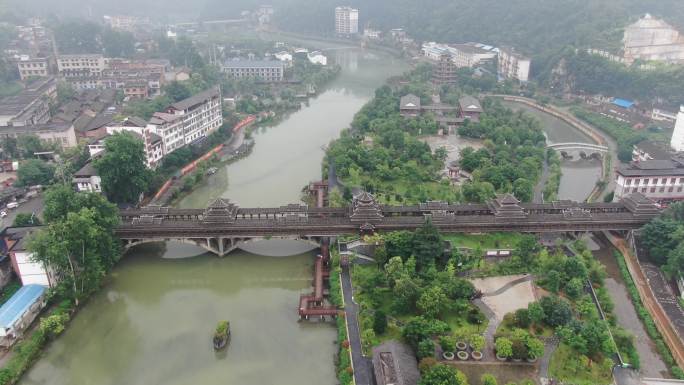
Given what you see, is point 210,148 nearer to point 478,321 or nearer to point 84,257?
point 84,257

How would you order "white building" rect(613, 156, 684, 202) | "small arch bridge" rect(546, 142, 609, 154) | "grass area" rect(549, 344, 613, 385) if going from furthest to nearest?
"small arch bridge" rect(546, 142, 609, 154) < "white building" rect(613, 156, 684, 202) < "grass area" rect(549, 344, 613, 385)

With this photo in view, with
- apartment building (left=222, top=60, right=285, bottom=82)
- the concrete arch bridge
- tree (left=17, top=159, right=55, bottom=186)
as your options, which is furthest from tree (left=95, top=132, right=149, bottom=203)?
apartment building (left=222, top=60, right=285, bottom=82)

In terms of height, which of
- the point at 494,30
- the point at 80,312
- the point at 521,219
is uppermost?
the point at 494,30

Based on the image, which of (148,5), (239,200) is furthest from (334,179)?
(148,5)

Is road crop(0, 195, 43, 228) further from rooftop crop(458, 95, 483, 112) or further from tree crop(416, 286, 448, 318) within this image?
rooftop crop(458, 95, 483, 112)

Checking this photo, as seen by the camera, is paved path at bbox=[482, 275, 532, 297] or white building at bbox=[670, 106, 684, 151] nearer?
paved path at bbox=[482, 275, 532, 297]

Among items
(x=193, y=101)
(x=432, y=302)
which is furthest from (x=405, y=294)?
(x=193, y=101)
